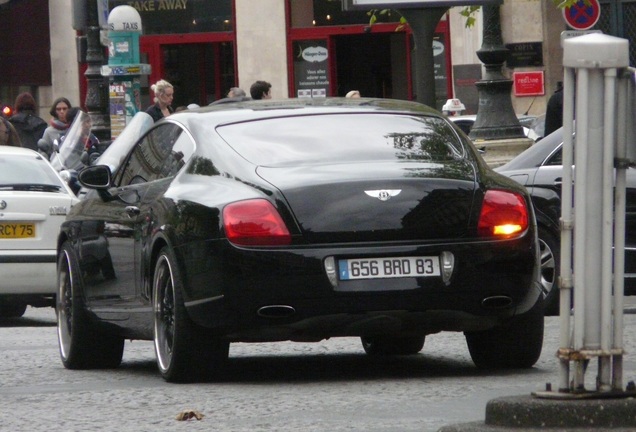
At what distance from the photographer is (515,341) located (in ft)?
29.4

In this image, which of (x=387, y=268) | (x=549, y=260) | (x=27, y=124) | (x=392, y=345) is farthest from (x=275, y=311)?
(x=27, y=124)

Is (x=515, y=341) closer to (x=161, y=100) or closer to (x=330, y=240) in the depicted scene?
(x=330, y=240)

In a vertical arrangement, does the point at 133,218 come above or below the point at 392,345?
above

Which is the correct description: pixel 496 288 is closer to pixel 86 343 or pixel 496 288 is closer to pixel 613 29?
pixel 86 343

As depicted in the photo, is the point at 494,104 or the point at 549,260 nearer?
the point at 549,260

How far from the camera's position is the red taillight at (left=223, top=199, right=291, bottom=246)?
825 centimetres

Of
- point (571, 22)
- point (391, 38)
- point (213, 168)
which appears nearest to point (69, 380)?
point (213, 168)

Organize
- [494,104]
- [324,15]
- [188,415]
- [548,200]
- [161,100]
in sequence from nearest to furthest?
1. [188,415]
2. [548,200]
3. [161,100]
4. [494,104]
5. [324,15]

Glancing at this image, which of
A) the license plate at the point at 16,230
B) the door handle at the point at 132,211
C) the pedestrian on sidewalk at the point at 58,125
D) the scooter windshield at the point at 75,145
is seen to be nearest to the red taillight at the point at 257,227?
the door handle at the point at 132,211

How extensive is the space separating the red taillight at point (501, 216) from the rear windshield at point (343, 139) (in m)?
0.40

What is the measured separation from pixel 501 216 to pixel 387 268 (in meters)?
0.62

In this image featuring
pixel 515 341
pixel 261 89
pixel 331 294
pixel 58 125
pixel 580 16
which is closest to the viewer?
pixel 331 294

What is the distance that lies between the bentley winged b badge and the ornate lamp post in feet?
37.6

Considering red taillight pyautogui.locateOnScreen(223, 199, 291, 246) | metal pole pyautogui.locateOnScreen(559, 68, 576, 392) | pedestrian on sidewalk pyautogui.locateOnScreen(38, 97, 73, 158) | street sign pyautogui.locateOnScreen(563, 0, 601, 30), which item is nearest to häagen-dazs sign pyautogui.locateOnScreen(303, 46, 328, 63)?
street sign pyautogui.locateOnScreen(563, 0, 601, 30)
